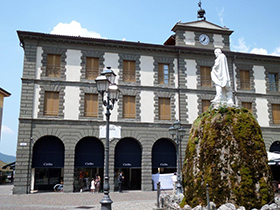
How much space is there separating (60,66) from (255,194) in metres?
18.3

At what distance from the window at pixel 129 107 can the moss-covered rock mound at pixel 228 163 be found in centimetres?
1364

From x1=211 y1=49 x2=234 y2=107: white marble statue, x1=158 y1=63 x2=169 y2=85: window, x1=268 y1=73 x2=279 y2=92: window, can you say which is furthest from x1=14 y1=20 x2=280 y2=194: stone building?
x1=211 y1=49 x2=234 y2=107: white marble statue

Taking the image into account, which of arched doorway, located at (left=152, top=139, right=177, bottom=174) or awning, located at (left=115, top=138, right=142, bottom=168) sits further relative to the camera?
arched doorway, located at (left=152, top=139, right=177, bottom=174)

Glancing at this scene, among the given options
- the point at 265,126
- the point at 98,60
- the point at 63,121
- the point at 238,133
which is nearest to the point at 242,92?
the point at 265,126

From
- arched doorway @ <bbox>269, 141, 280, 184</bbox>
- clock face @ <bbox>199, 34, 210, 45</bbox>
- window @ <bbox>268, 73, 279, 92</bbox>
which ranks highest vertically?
clock face @ <bbox>199, 34, 210, 45</bbox>

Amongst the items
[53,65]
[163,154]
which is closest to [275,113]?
[163,154]

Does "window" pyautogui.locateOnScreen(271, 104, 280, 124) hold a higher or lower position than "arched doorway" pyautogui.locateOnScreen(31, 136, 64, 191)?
higher

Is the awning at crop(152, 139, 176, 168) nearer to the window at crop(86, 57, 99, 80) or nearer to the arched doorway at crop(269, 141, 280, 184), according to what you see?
the window at crop(86, 57, 99, 80)

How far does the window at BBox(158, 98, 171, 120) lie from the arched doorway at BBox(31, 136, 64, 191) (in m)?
8.36

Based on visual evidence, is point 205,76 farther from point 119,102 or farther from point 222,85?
point 222,85

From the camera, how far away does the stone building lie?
22312 mm

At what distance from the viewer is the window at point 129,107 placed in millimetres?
23875

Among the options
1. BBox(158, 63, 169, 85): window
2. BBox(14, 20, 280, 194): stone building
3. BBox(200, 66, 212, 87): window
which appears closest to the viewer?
BBox(14, 20, 280, 194): stone building

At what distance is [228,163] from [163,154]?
51.0ft
